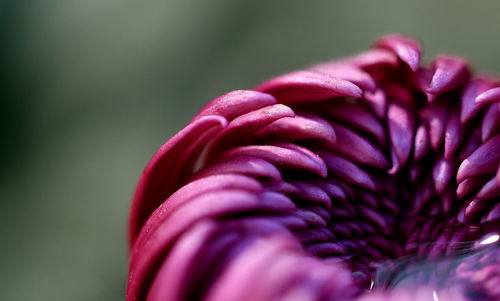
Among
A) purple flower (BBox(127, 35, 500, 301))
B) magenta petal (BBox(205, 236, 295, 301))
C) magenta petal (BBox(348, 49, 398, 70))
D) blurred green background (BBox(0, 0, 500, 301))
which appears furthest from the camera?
blurred green background (BBox(0, 0, 500, 301))

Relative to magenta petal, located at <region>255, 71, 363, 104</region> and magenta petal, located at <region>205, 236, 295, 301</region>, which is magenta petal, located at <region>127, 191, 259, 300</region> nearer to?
magenta petal, located at <region>205, 236, 295, 301</region>

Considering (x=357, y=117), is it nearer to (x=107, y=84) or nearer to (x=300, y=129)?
(x=300, y=129)

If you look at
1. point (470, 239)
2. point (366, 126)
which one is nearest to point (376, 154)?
point (366, 126)

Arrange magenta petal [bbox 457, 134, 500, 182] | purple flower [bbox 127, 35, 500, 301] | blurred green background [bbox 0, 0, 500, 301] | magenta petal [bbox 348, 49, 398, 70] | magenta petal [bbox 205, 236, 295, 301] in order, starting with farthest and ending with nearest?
blurred green background [bbox 0, 0, 500, 301]
magenta petal [bbox 348, 49, 398, 70]
magenta petal [bbox 457, 134, 500, 182]
purple flower [bbox 127, 35, 500, 301]
magenta petal [bbox 205, 236, 295, 301]

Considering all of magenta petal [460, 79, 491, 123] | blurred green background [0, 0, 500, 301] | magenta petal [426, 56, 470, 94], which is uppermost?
magenta petal [426, 56, 470, 94]

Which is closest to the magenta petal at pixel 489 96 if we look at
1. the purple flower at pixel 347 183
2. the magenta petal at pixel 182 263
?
the purple flower at pixel 347 183

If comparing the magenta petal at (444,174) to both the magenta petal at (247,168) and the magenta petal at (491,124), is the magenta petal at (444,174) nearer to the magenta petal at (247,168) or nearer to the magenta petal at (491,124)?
the magenta petal at (491,124)

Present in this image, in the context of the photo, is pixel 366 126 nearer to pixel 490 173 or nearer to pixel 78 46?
pixel 490 173

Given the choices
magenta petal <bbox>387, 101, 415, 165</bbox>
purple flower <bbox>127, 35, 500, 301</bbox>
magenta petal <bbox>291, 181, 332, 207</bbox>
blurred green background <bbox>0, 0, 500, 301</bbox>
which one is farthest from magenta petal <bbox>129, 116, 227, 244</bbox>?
blurred green background <bbox>0, 0, 500, 301</bbox>
